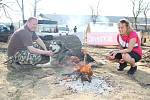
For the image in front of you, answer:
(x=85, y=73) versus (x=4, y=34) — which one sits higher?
(x=4, y=34)

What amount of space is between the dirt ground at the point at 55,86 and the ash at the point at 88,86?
0.11 meters

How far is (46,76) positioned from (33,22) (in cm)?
121

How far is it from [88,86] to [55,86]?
603 millimetres

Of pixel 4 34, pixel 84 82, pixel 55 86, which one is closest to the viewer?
pixel 55 86

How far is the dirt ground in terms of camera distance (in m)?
5.30

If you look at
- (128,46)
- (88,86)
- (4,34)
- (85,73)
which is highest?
(128,46)

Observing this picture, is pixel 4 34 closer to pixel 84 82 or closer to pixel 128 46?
pixel 128 46

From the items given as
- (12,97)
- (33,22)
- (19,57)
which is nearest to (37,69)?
(19,57)

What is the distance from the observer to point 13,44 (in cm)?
730

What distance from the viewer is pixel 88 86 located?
19.6ft

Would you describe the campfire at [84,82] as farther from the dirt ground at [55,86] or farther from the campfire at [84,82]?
the dirt ground at [55,86]

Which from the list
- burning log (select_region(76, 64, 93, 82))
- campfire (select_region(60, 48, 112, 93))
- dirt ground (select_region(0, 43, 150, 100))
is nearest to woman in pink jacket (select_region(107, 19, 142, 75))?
dirt ground (select_region(0, 43, 150, 100))

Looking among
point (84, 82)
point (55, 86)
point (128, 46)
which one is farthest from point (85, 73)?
point (128, 46)

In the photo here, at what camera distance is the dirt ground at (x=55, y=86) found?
17.4 ft
